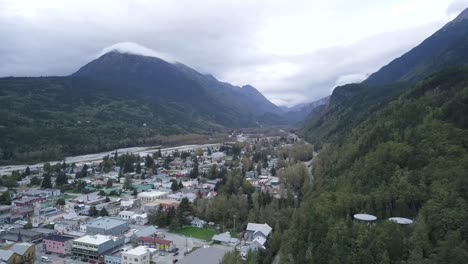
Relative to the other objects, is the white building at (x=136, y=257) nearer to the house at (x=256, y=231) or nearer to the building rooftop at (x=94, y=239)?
the building rooftop at (x=94, y=239)

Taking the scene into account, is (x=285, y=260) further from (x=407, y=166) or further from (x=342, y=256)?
(x=407, y=166)

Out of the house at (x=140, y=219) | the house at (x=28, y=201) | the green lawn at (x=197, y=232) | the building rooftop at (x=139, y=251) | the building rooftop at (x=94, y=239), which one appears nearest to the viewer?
the building rooftop at (x=139, y=251)

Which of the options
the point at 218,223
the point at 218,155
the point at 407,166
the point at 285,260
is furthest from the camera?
the point at 218,155

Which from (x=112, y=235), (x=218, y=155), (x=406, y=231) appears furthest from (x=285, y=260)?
(x=218, y=155)

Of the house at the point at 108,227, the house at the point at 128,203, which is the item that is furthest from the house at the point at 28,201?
the house at the point at 108,227

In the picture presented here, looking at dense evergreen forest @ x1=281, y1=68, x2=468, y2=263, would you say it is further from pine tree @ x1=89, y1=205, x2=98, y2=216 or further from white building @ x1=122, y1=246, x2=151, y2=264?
pine tree @ x1=89, y1=205, x2=98, y2=216

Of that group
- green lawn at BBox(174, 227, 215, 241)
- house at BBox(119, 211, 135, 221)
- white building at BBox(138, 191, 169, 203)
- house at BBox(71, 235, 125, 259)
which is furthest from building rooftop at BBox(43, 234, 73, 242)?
white building at BBox(138, 191, 169, 203)
